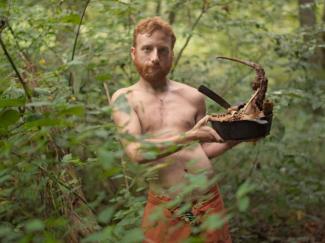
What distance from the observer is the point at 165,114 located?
2775 mm

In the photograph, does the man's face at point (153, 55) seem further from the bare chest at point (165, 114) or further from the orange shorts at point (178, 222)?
the orange shorts at point (178, 222)

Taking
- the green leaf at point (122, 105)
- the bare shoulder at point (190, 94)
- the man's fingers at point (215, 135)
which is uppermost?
the green leaf at point (122, 105)

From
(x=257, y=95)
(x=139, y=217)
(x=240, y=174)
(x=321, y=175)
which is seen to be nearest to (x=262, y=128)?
(x=257, y=95)

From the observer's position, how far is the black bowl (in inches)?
95.1

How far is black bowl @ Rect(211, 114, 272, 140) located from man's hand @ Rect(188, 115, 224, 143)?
1.3 inches

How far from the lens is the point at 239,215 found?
4.95 m

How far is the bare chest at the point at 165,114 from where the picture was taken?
2.71m

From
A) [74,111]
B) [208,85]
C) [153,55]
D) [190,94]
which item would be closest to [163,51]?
[153,55]

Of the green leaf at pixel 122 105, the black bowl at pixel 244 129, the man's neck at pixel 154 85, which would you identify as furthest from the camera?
the man's neck at pixel 154 85

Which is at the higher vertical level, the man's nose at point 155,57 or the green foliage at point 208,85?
the man's nose at point 155,57

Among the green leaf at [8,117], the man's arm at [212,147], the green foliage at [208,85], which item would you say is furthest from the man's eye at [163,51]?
the green leaf at [8,117]

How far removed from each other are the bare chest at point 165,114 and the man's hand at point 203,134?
0.21 meters

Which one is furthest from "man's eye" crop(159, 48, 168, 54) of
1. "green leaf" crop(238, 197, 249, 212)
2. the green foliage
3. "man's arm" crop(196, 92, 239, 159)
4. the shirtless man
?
"green leaf" crop(238, 197, 249, 212)

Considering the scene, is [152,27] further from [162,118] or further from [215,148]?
[215,148]
